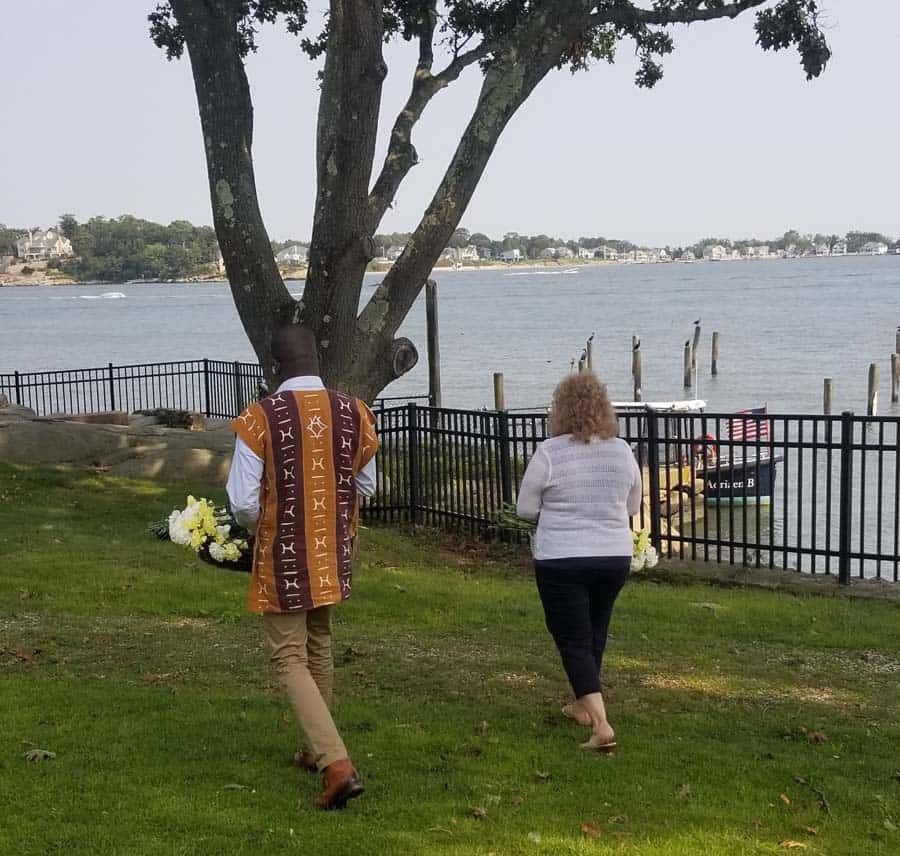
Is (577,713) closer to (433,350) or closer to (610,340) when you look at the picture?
(433,350)

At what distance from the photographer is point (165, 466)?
1544 centimetres

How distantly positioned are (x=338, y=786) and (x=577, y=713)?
1.64 m

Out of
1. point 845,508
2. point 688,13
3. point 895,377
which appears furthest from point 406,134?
point 895,377

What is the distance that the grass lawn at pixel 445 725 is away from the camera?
184 inches

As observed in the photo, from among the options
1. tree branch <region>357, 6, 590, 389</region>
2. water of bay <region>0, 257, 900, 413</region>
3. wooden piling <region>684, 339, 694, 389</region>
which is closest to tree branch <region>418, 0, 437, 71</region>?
tree branch <region>357, 6, 590, 389</region>

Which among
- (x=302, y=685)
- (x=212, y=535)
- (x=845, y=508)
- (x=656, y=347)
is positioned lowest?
(x=656, y=347)

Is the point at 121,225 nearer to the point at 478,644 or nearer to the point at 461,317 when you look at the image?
the point at 461,317

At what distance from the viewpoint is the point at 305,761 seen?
5.34m

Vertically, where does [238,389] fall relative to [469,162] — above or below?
below

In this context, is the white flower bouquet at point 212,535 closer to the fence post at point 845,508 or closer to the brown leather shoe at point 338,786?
the brown leather shoe at point 338,786

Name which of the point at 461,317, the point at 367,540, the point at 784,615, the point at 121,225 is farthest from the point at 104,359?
the point at 121,225

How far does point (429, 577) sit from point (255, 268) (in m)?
3.14

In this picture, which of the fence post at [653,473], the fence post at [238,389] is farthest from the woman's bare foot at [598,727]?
the fence post at [238,389]

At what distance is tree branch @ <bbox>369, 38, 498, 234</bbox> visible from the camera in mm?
10492
